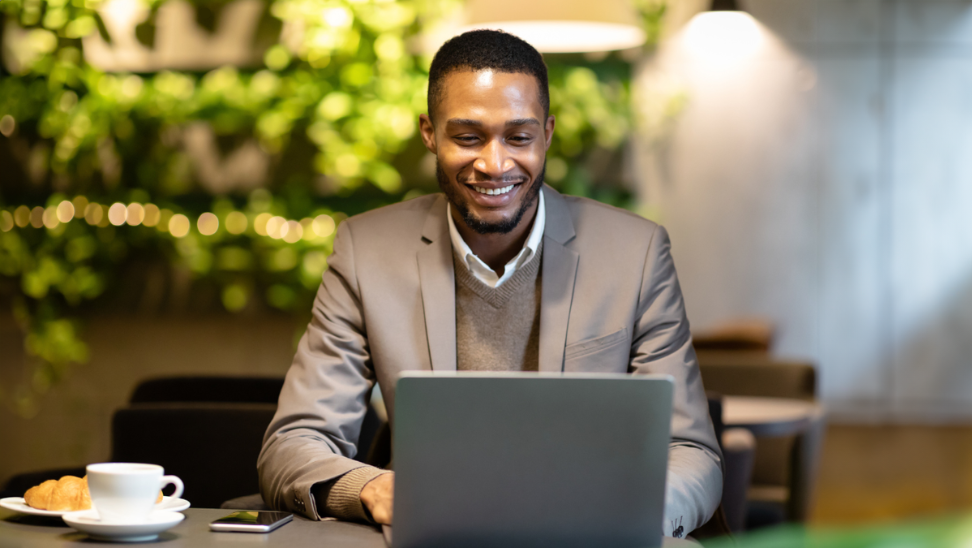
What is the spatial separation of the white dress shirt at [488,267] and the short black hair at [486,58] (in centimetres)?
21

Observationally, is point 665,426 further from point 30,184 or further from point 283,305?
point 30,184

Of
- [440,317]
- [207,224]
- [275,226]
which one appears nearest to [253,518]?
[440,317]

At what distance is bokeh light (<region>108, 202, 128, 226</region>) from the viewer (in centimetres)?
402

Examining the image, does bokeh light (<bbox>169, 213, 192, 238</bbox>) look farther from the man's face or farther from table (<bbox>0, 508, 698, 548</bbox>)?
table (<bbox>0, 508, 698, 548</bbox>)

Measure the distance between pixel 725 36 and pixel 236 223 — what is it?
2312 mm

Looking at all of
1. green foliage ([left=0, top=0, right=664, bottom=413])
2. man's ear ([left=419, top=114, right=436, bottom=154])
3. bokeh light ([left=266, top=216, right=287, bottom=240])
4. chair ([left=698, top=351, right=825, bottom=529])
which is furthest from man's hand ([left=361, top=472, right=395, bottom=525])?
bokeh light ([left=266, top=216, right=287, bottom=240])

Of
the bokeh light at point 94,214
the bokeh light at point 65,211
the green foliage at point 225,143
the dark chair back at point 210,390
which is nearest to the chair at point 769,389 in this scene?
the green foliage at point 225,143

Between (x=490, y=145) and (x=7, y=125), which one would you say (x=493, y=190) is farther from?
(x=7, y=125)

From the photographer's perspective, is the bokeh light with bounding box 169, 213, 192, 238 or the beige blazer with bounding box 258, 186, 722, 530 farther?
the bokeh light with bounding box 169, 213, 192, 238

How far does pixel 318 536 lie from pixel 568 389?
41 centimetres

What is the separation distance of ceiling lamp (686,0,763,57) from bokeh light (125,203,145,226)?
2.50 m

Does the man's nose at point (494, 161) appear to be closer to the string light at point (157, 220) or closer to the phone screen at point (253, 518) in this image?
the phone screen at point (253, 518)

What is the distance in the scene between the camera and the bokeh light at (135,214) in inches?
158

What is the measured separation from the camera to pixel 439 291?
5.60 feet
